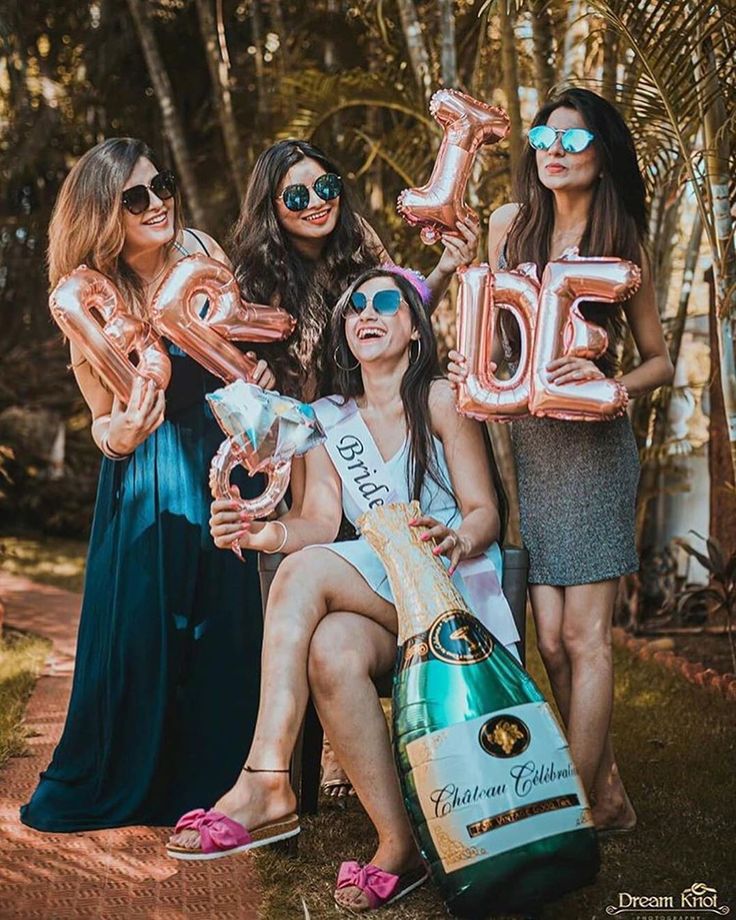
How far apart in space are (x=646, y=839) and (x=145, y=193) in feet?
7.53

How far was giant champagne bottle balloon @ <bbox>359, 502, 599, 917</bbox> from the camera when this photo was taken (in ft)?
8.14

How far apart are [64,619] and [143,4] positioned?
426cm

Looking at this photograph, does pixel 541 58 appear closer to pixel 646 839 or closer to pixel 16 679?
pixel 646 839

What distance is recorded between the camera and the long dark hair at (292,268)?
3.45m

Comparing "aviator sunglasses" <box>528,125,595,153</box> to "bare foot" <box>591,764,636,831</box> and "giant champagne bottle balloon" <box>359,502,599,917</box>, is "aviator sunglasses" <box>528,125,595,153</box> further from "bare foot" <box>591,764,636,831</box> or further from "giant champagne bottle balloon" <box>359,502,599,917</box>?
"bare foot" <box>591,764,636,831</box>

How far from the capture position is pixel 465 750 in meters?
2.53

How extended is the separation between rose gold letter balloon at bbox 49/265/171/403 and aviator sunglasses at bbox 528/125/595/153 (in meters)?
1.15

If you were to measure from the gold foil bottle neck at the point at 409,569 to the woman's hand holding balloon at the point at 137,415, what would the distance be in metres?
0.70

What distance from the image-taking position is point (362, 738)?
2816mm

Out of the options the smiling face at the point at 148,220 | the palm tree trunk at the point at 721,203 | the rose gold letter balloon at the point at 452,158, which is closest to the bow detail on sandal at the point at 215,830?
the smiling face at the point at 148,220

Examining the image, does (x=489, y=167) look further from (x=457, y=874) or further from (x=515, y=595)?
(x=457, y=874)

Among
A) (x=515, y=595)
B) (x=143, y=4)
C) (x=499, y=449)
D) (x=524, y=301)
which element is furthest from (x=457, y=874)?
(x=143, y=4)

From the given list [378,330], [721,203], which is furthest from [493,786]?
[721,203]

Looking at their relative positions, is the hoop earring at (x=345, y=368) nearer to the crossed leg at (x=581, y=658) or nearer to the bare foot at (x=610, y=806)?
the crossed leg at (x=581, y=658)
